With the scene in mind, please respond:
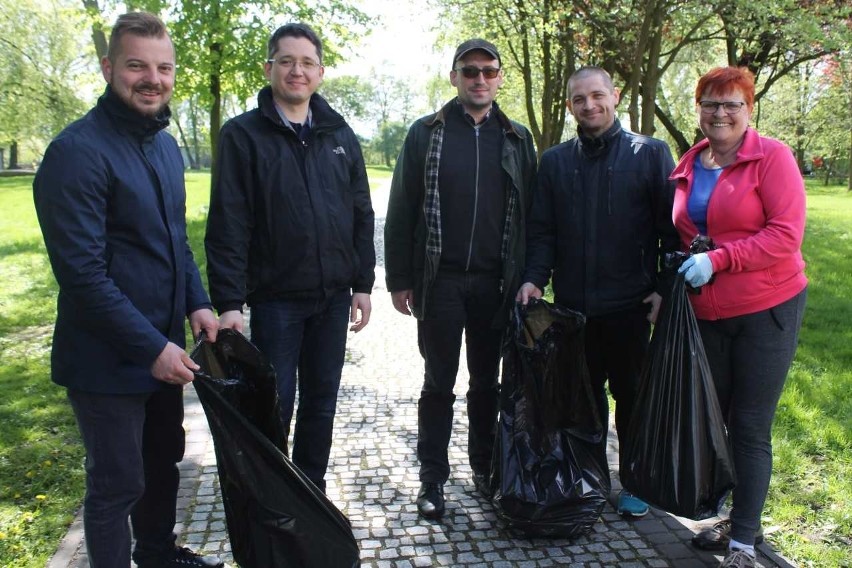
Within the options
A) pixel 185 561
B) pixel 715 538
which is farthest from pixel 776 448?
pixel 185 561

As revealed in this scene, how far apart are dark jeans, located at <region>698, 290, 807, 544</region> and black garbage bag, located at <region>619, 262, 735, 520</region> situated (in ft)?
0.58

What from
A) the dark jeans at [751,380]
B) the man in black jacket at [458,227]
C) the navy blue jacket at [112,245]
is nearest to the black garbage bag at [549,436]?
the man in black jacket at [458,227]

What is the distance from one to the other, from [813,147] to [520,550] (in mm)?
47363

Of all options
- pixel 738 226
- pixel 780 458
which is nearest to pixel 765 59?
pixel 780 458

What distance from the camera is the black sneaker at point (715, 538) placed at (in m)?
3.21

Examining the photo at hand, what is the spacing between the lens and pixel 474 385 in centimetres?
372

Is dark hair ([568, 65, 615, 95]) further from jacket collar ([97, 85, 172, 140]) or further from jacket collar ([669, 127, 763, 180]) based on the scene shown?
jacket collar ([97, 85, 172, 140])

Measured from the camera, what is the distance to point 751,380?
289 cm

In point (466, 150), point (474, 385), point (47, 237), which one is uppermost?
point (466, 150)

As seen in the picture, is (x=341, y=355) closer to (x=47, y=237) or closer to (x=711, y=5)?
(x=47, y=237)

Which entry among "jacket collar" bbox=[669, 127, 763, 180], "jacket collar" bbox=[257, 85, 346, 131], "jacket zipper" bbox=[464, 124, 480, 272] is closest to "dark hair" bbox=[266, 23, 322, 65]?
"jacket collar" bbox=[257, 85, 346, 131]

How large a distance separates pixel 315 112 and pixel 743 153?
1.82m

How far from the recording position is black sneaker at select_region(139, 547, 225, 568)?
287 centimetres

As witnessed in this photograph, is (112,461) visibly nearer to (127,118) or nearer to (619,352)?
(127,118)
